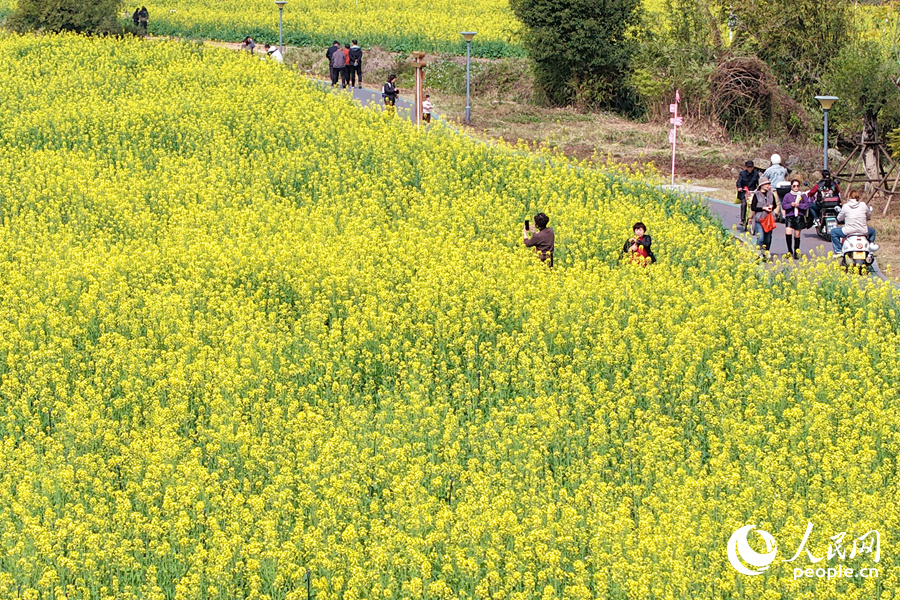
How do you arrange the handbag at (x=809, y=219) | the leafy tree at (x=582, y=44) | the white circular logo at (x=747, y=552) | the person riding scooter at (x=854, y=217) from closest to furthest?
the white circular logo at (x=747, y=552) → the person riding scooter at (x=854, y=217) → the handbag at (x=809, y=219) → the leafy tree at (x=582, y=44)

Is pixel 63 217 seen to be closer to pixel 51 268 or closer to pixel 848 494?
pixel 51 268

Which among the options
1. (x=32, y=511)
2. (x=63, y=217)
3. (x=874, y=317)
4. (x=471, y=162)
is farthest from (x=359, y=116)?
(x=32, y=511)

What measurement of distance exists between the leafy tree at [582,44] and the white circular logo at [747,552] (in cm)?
3042

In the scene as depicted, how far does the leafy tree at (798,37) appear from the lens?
36719mm

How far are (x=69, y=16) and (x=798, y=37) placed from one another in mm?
24879

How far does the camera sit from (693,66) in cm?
3750

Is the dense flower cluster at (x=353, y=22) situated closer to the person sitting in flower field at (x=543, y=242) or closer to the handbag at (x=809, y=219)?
the handbag at (x=809, y=219)

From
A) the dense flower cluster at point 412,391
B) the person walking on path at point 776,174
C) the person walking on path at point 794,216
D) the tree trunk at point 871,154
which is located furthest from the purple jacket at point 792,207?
the tree trunk at point 871,154

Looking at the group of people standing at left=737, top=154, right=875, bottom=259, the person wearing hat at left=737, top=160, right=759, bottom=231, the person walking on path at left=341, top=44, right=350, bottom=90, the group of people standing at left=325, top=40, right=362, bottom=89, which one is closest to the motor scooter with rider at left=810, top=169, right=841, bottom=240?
the group of people standing at left=737, top=154, right=875, bottom=259

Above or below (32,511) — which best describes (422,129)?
above

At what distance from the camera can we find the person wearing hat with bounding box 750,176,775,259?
2311 centimetres

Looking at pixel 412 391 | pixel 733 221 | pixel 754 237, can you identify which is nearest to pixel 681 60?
pixel 733 221

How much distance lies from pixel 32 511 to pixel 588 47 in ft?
102

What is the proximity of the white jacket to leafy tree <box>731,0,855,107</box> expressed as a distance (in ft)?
51.2
